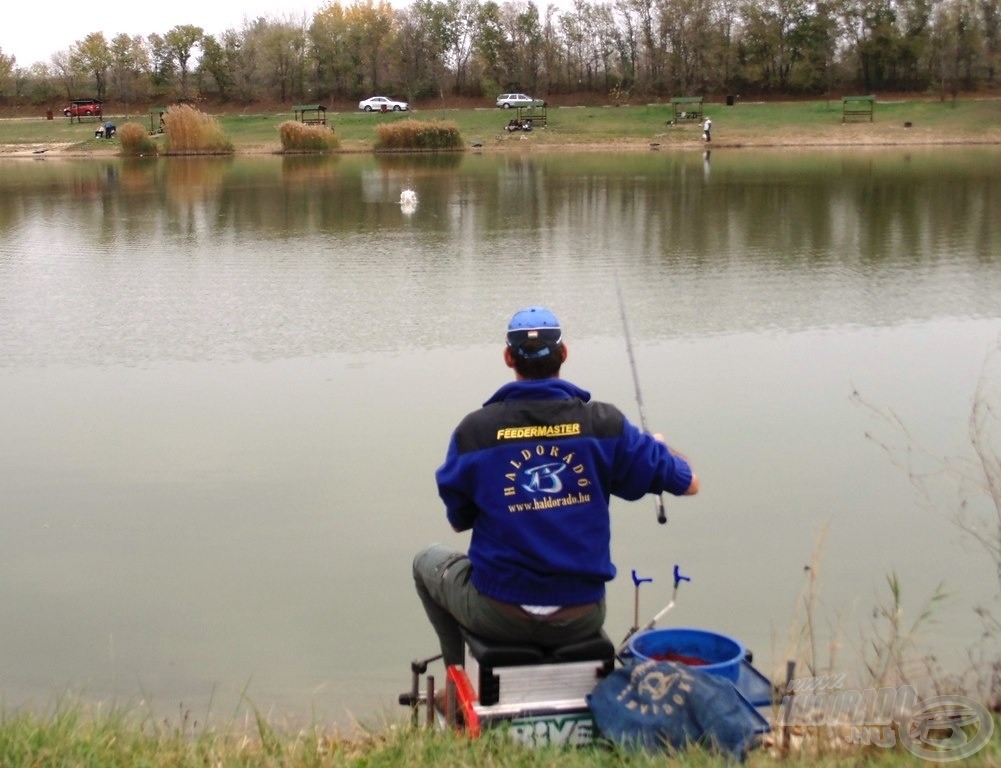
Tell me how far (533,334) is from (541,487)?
459 millimetres

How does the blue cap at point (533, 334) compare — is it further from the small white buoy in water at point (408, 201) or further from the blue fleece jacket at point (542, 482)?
the small white buoy in water at point (408, 201)

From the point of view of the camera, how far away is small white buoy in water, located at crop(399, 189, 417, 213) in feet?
76.8

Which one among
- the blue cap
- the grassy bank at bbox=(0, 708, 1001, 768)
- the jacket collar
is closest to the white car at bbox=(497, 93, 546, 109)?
the blue cap

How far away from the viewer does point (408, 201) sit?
24.7 meters

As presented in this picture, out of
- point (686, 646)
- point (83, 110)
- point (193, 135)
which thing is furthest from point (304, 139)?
point (686, 646)

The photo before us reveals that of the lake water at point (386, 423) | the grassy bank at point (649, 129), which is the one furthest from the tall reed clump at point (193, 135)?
the lake water at point (386, 423)

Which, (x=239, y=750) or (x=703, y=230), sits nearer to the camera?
(x=239, y=750)

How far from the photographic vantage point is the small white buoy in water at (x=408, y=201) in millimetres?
23406

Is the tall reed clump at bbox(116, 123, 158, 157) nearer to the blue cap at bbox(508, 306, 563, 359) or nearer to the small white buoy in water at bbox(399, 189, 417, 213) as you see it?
the small white buoy in water at bbox(399, 189, 417, 213)

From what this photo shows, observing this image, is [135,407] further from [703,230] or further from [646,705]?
[703,230]

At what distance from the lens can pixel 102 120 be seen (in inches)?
2537

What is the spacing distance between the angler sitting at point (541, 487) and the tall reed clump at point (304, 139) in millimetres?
46853

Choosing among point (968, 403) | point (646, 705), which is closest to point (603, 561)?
point (646, 705)

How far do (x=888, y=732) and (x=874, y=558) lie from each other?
9.31 ft
